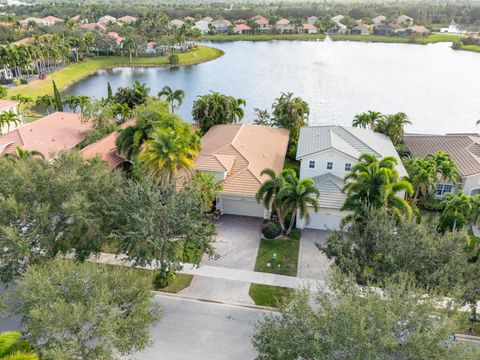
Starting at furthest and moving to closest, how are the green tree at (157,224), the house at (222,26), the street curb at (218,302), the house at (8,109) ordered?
the house at (222,26)
the house at (8,109)
the street curb at (218,302)
the green tree at (157,224)

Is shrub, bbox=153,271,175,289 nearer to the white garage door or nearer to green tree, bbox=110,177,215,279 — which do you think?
green tree, bbox=110,177,215,279

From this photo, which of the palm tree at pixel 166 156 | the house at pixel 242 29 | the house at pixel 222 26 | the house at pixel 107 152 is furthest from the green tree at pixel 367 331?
the house at pixel 222 26

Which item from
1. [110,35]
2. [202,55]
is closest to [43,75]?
[110,35]

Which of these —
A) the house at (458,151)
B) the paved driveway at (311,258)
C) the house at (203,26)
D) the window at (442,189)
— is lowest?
the paved driveway at (311,258)

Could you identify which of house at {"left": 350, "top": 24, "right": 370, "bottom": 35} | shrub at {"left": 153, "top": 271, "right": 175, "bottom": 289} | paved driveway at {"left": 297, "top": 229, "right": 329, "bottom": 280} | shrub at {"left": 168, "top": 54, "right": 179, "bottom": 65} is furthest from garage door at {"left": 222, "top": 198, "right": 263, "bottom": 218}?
house at {"left": 350, "top": 24, "right": 370, "bottom": 35}

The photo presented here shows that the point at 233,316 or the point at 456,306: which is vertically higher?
the point at 456,306

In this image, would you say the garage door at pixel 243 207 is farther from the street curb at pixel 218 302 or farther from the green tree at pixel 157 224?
the street curb at pixel 218 302

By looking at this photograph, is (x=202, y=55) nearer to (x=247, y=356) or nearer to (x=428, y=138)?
(x=428, y=138)

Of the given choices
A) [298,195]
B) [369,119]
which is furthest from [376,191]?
[369,119]
